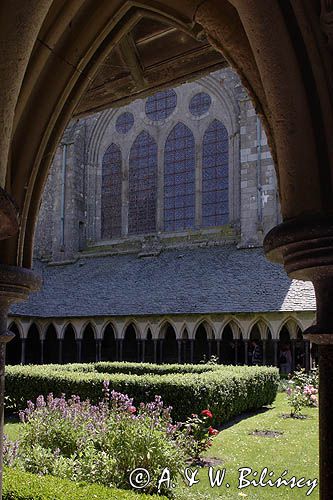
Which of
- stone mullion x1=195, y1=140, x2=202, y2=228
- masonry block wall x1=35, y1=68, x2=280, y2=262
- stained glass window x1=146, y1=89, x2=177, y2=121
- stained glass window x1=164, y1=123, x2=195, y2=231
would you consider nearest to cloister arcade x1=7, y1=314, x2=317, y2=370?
masonry block wall x1=35, y1=68, x2=280, y2=262

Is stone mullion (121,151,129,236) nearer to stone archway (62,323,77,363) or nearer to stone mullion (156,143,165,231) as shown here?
stone mullion (156,143,165,231)

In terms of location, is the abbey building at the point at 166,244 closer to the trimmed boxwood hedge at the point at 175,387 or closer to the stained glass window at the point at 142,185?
the stained glass window at the point at 142,185

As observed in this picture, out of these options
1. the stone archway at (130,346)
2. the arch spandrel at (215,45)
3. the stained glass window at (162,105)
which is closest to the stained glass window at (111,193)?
the stained glass window at (162,105)

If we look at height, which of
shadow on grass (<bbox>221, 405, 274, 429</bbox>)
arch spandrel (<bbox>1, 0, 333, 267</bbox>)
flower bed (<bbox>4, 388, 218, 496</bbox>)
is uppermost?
arch spandrel (<bbox>1, 0, 333, 267</bbox>)

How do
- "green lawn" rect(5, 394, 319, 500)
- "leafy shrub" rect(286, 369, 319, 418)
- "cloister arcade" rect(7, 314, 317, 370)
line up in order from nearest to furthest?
"green lawn" rect(5, 394, 319, 500), "leafy shrub" rect(286, 369, 319, 418), "cloister arcade" rect(7, 314, 317, 370)

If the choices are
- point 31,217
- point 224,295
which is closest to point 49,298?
point 224,295

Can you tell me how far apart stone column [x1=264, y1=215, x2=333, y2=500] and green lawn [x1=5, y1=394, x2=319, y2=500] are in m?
3.80

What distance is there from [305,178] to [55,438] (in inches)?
199

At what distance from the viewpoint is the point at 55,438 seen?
6195 mm

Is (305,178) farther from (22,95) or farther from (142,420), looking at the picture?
(142,420)

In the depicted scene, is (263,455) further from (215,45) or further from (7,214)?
(7,214)

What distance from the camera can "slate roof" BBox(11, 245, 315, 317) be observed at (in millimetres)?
16266

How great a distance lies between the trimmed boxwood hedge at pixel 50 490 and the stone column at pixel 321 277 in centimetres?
236

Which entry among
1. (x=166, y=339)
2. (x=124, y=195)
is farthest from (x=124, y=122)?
(x=166, y=339)
